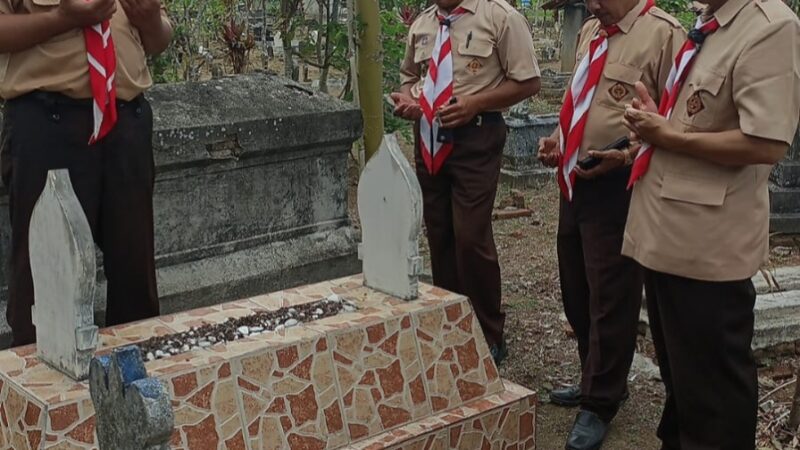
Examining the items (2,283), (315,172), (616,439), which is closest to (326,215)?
(315,172)

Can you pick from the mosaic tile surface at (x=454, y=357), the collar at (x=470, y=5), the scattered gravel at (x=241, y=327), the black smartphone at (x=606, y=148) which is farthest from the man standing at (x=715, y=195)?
the collar at (x=470, y=5)

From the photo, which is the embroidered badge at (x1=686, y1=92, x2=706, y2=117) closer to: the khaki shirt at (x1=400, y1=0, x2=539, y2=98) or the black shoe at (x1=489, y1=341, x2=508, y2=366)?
the khaki shirt at (x1=400, y1=0, x2=539, y2=98)

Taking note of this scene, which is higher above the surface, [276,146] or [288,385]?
[276,146]

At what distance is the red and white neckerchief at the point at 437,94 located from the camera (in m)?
4.16

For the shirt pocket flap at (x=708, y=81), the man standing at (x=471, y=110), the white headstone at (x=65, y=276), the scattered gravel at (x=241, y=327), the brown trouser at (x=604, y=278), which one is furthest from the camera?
the man standing at (x=471, y=110)

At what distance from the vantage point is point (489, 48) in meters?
4.13

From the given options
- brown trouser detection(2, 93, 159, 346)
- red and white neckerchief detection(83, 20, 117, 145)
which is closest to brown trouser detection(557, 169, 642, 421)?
brown trouser detection(2, 93, 159, 346)

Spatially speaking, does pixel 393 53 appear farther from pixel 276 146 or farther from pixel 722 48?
pixel 722 48

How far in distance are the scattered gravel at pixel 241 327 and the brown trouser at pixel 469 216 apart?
1.10m

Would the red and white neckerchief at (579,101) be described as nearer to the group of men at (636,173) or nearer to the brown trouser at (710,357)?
the group of men at (636,173)

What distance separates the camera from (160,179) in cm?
433

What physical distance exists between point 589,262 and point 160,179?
192cm

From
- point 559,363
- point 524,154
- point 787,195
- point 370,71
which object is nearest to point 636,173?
point 559,363

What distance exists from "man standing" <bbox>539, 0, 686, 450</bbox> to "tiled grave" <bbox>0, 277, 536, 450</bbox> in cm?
51
